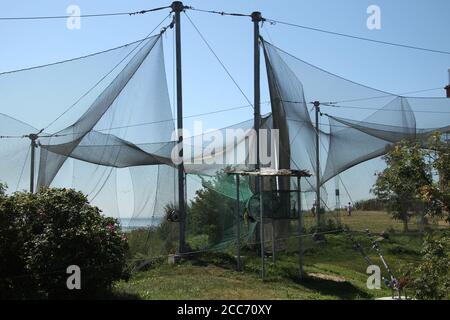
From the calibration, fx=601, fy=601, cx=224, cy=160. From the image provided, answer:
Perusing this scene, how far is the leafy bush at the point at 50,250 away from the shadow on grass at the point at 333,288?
154 inches

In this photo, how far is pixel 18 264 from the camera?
874cm

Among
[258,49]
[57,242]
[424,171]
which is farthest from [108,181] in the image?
[424,171]

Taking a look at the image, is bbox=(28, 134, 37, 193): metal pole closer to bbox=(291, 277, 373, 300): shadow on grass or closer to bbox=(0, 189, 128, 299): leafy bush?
bbox=(0, 189, 128, 299): leafy bush

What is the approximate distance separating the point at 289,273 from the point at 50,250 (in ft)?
17.3

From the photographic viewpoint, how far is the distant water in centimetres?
1159

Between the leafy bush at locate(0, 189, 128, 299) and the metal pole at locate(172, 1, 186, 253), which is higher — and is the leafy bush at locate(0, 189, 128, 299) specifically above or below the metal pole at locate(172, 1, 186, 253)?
below

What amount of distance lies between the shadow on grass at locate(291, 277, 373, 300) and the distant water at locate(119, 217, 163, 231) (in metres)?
2.98

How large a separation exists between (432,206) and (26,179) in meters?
7.56

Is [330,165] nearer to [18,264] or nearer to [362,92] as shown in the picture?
[362,92]

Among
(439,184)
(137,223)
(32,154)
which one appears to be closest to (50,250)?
(137,223)

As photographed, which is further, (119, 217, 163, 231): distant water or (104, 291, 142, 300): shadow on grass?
(119, 217, 163, 231): distant water

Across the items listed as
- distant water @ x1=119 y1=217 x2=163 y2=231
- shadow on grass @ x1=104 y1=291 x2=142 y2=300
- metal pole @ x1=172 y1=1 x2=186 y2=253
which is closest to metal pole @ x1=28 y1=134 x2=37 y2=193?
distant water @ x1=119 y1=217 x2=163 y2=231

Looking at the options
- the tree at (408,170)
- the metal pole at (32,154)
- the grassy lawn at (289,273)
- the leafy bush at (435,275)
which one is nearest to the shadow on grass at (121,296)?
the grassy lawn at (289,273)

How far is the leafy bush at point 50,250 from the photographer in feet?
27.9
